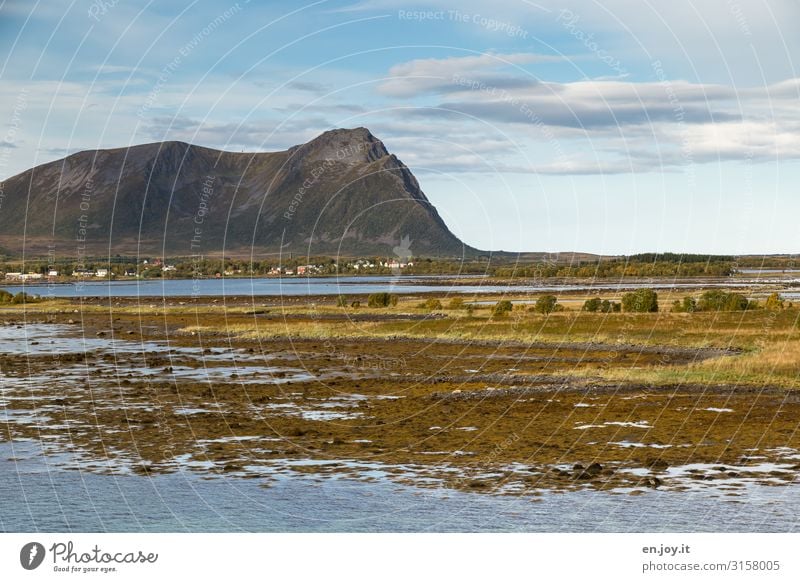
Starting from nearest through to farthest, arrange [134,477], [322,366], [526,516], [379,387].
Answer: [526,516] < [134,477] < [379,387] < [322,366]

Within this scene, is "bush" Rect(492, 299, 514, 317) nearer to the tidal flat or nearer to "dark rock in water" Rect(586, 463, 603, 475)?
the tidal flat

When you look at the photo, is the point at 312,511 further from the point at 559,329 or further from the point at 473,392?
the point at 559,329

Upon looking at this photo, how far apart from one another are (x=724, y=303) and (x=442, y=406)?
6834 centimetres

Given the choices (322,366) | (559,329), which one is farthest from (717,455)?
(559,329)

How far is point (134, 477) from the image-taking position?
3028 cm

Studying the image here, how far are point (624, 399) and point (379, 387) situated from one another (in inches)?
536

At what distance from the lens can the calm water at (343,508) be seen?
24.5 meters

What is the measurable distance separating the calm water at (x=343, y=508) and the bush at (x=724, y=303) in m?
78.8

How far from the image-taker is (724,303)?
343 ft

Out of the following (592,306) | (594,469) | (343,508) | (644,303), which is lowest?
(343,508)

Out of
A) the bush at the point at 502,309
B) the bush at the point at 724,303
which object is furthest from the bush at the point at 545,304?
the bush at the point at 724,303

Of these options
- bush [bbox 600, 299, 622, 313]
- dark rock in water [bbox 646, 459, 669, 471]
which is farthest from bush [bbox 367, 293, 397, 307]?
dark rock in water [bbox 646, 459, 669, 471]

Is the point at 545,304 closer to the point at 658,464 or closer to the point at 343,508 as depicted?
the point at 658,464

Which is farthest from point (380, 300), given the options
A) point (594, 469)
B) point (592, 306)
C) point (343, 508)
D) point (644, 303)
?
point (343, 508)
